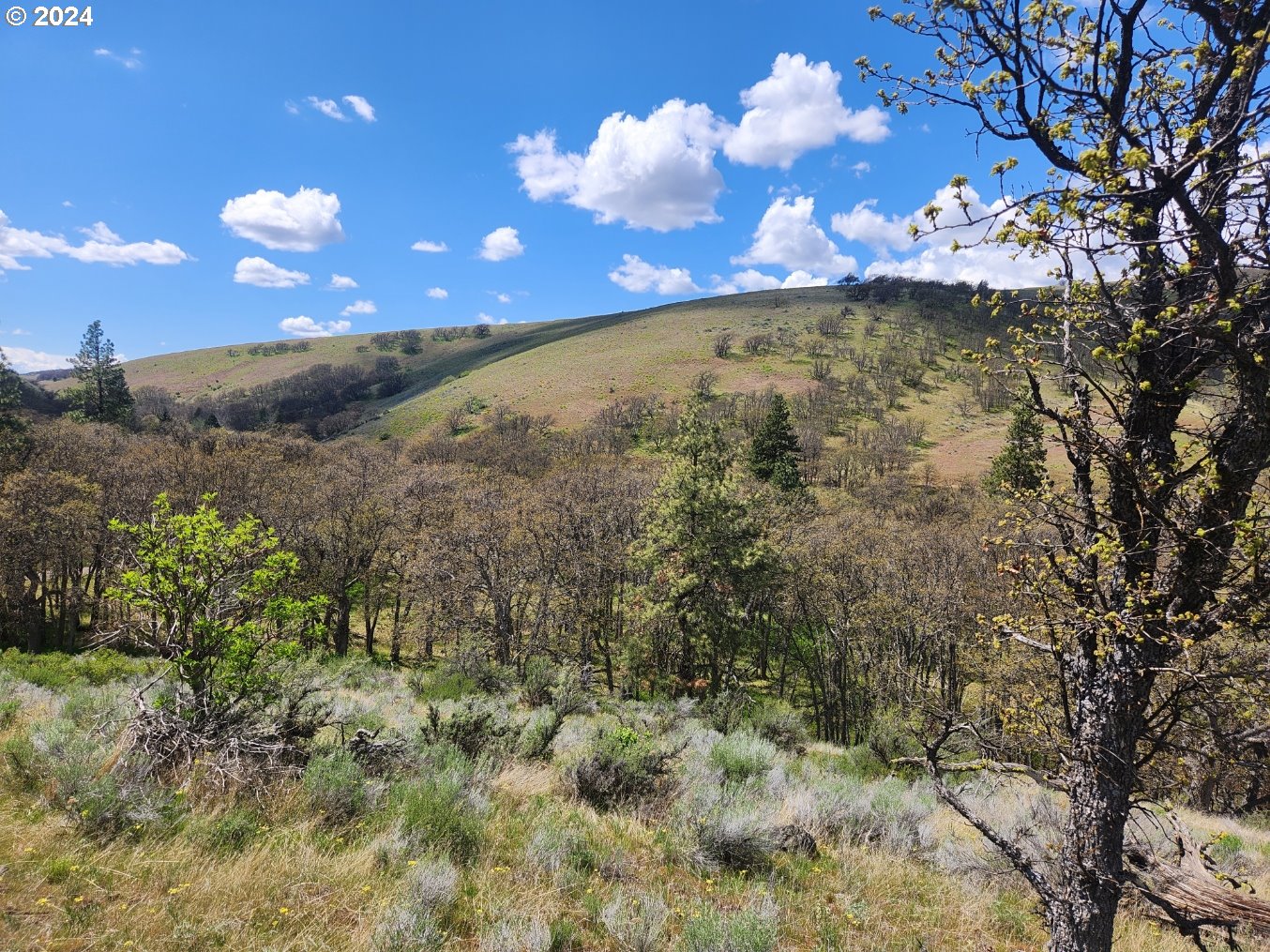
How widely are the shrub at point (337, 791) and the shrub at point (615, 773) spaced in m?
2.60

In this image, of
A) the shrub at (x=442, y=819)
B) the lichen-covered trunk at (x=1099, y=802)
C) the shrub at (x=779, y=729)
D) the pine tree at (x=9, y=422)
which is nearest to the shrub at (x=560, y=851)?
the shrub at (x=442, y=819)

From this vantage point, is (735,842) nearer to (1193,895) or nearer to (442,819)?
(442,819)

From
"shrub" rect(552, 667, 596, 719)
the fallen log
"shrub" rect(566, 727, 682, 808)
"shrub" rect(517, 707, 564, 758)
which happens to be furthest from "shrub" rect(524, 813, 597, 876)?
"shrub" rect(552, 667, 596, 719)

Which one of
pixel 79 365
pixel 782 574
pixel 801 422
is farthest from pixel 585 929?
pixel 79 365

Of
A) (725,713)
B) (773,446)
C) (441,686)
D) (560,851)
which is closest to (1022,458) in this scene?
(773,446)

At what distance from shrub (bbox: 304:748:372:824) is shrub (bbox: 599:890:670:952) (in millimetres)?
2700

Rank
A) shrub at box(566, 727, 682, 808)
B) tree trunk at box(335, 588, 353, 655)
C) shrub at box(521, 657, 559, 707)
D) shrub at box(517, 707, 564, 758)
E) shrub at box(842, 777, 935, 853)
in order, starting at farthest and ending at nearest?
1. tree trunk at box(335, 588, 353, 655)
2. shrub at box(521, 657, 559, 707)
3. shrub at box(517, 707, 564, 758)
4. shrub at box(566, 727, 682, 808)
5. shrub at box(842, 777, 935, 853)

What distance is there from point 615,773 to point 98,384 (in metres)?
90.6

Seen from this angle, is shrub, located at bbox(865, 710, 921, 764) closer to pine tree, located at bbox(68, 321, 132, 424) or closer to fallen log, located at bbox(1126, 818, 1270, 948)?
fallen log, located at bbox(1126, 818, 1270, 948)

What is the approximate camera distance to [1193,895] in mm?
3359

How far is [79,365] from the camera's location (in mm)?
68312

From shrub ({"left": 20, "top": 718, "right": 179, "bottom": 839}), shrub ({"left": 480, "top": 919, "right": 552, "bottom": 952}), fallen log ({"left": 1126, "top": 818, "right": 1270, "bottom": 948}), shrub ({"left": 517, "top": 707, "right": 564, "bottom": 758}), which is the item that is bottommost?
shrub ({"left": 517, "top": 707, "right": 564, "bottom": 758})

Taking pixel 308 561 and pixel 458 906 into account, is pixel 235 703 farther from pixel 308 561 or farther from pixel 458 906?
pixel 308 561

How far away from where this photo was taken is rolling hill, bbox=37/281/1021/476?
8494 cm
